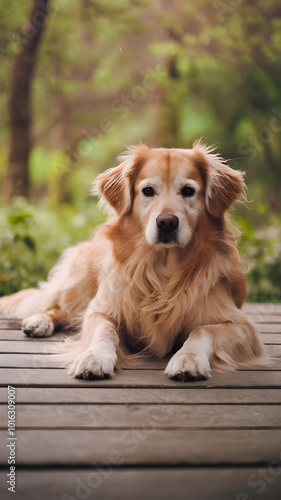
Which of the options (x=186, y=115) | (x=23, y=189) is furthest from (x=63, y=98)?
(x=23, y=189)

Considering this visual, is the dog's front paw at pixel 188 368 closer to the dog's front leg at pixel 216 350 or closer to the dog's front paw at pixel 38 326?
the dog's front leg at pixel 216 350

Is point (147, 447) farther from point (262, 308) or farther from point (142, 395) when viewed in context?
point (262, 308)

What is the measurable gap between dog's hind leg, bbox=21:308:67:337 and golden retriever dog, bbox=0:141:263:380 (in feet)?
1.21

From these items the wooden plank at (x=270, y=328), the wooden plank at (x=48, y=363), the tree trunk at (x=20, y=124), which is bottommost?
the wooden plank at (x=48, y=363)

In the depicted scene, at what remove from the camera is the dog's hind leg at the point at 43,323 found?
10.5 ft

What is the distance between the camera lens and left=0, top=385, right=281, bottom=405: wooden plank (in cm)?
198

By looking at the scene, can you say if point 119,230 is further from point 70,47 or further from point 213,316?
point 70,47

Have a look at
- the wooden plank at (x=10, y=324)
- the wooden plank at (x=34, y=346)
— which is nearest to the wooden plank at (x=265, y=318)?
the wooden plank at (x=34, y=346)

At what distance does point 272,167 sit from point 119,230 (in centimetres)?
650

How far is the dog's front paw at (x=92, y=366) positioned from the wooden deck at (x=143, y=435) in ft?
0.15

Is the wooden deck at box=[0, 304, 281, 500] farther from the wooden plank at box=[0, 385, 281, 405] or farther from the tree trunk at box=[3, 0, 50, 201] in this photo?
the tree trunk at box=[3, 0, 50, 201]

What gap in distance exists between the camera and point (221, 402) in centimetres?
201

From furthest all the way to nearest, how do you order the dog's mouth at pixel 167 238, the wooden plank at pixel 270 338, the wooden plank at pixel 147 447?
1. the wooden plank at pixel 270 338
2. the dog's mouth at pixel 167 238
3. the wooden plank at pixel 147 447

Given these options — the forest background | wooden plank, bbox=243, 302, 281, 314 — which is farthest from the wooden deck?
the forest background
